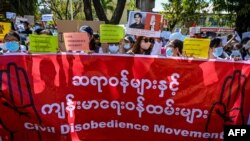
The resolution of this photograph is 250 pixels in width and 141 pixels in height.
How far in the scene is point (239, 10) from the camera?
55.0ft

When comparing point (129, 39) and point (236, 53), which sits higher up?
point (129, 39)

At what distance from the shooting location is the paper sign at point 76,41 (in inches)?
225

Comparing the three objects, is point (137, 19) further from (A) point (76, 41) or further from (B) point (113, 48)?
(A) point (76, 41)

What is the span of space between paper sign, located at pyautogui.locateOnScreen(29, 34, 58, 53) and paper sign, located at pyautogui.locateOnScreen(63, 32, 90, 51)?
37cm

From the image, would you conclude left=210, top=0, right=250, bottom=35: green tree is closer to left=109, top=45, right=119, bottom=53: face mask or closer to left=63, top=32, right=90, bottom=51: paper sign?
left=109, top=45, right=119, bottom=53: face mask

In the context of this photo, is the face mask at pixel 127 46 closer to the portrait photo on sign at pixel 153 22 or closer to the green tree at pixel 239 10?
the portrait photo on sign at pixel 153 22

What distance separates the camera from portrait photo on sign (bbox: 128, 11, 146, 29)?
601cm

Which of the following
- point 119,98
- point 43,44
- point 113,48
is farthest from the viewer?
point 113,48

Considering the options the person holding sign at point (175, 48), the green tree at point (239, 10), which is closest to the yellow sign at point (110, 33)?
the person holding sign at point (175, 48)

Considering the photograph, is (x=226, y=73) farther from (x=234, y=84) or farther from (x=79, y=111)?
(x=79, y=111)

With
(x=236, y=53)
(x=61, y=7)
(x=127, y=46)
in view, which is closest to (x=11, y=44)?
(x=127, y=46)

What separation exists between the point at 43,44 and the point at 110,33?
4.36 ft

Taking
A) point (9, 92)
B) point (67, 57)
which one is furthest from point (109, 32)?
point (9, 92)

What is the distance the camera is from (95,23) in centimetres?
874
